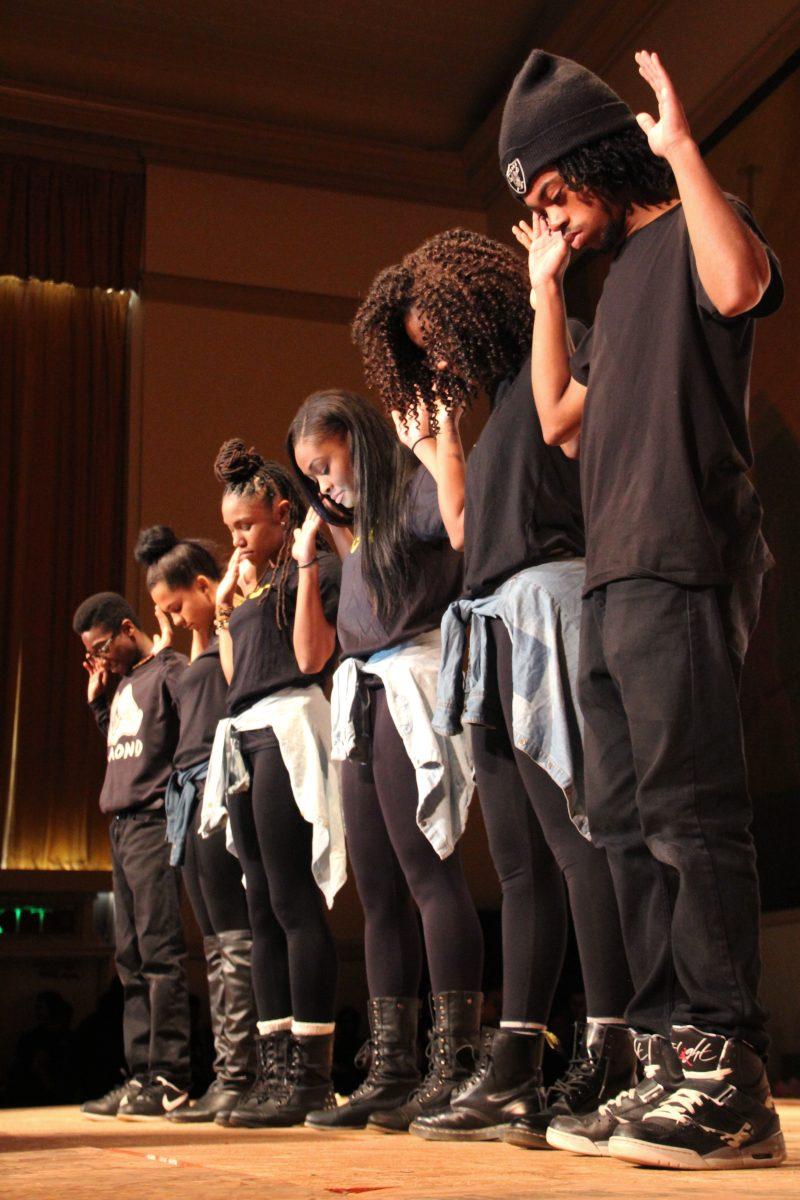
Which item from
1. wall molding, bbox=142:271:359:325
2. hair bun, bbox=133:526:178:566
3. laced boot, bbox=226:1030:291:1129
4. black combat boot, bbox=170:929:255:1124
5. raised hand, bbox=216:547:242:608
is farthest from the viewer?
wall molding, bbox=142:271:359:325

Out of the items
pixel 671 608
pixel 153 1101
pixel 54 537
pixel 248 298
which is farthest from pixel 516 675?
pixel 248 298

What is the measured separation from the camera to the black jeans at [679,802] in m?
1.36

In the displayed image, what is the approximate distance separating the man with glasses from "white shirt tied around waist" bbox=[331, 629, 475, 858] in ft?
4.59

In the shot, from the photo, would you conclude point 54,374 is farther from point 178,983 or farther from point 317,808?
point 317,808

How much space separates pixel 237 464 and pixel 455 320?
1.05m

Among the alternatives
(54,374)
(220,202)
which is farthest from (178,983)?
(220,202)

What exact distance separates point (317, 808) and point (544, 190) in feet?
4.20

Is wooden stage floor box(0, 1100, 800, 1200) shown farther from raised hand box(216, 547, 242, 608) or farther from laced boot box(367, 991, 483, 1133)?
raised hand box(216, 547, 242, 608)

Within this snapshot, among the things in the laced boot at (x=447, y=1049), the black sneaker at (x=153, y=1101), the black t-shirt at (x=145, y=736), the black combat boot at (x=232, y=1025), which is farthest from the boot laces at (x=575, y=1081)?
the black t-shirt at (x=145, y=736)

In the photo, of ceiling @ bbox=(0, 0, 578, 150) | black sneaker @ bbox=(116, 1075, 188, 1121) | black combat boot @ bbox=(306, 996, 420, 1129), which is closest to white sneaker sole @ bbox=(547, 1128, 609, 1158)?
black combat boot @ bbox=(306, 996, 420, 1129)

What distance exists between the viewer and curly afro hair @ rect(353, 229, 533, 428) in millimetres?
2051

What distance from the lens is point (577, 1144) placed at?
4.83ft

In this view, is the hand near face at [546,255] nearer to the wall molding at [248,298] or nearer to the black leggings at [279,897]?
the black leggings at [279,897]

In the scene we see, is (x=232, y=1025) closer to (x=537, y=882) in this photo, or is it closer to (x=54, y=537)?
(x=537, y=882)
